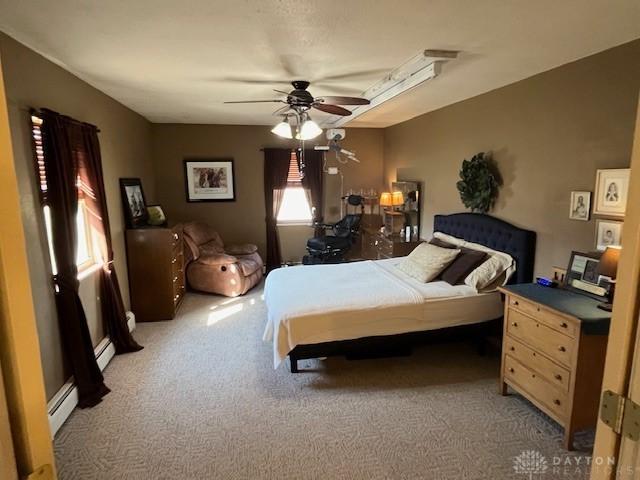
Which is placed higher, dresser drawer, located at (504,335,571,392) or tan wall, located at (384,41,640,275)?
tan wall, located at (384,41,640,275)

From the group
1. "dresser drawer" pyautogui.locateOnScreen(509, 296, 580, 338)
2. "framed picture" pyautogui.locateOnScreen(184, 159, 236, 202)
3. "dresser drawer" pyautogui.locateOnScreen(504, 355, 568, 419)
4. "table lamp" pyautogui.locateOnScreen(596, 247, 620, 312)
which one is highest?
"framed picture" pyautogui.locateOnScreen(184, 159, 236, 202)

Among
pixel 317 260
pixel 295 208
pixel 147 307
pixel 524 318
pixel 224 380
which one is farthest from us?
pixel 295 208

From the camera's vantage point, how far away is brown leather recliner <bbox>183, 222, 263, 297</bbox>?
509 cm

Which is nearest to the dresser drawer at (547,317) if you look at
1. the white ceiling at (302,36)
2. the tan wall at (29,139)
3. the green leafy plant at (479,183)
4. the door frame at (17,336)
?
the green leafy plant at (479,183)

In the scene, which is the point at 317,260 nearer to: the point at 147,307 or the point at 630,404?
the point at 147,307

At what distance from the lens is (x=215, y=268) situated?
201 inches

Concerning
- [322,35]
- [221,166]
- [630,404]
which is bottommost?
[630,404]

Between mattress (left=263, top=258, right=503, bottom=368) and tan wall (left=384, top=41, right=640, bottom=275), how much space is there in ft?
2.43

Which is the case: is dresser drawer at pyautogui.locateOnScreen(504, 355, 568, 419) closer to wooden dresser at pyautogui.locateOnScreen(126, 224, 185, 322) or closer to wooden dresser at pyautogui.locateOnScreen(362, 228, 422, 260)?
wooden dresser at pyautogui.locateOnScreen(362, 228, 422, 260)

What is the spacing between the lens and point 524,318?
2551mm

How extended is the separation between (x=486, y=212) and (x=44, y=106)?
3.91m

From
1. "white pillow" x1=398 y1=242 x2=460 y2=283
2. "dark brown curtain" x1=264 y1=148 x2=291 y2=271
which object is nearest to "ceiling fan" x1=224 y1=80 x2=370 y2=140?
"white pillow" x1=398 y1=242 x2=460 y2=283

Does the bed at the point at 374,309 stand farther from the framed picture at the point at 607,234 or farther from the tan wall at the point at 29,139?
the tan wall at the point at 29,139

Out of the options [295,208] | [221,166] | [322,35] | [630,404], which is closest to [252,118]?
[221,166]
